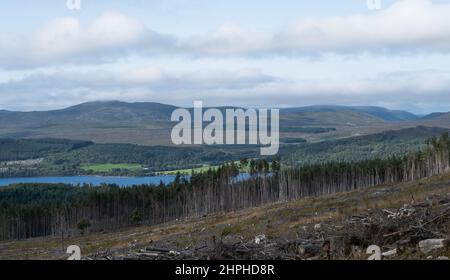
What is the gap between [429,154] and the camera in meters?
104

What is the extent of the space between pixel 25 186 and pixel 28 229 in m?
56.7

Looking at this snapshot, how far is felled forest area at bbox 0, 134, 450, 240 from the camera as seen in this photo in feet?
341

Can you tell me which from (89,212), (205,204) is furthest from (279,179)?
(89,212)

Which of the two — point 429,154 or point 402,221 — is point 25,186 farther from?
point 402,221

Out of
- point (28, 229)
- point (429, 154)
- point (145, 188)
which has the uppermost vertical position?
point (429, 154)

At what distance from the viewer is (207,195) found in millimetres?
102938

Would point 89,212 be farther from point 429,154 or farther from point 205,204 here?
point 429,154

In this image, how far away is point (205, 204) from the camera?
103125mm

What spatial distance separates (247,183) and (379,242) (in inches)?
3730

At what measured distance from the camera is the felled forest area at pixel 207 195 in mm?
103875
